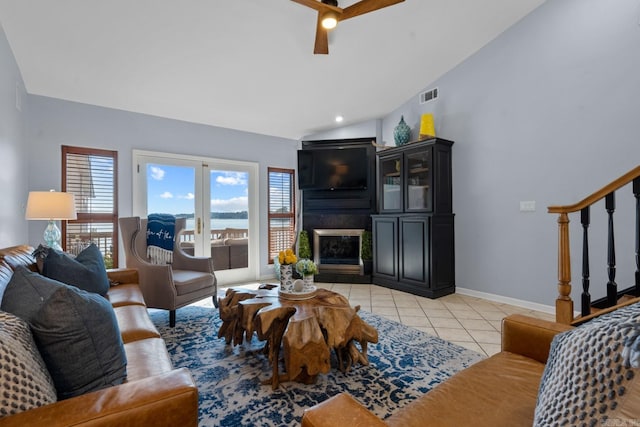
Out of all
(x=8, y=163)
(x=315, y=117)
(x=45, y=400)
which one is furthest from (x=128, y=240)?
(x=315, y=117)

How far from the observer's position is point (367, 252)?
187 inches

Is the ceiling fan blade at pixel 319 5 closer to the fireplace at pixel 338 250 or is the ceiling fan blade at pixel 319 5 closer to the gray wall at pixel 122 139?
the gray wall at pixel 122 139

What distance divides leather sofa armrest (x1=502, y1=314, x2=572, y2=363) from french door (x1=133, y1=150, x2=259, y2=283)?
13.5ft

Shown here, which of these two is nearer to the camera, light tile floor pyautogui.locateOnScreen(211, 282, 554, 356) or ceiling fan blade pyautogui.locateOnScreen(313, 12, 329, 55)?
ceiling fan blade pyautogui.locateOnScreen(313, 12, 329, 55)

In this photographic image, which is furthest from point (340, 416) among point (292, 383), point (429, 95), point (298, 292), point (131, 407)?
point (429, 95)

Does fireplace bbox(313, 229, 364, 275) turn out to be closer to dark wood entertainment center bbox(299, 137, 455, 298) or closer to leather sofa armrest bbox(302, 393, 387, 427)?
dark wood entertainment center bbox(299, 137, 455, 298)

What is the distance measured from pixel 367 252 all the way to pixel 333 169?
146 cm

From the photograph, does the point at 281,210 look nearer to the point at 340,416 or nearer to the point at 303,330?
the point at 303,330

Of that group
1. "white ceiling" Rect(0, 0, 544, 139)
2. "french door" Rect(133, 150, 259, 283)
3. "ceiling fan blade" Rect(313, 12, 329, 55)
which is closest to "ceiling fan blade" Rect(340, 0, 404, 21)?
"ceiling fan blade" Rect(313, 12, 329, 55)

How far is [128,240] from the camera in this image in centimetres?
306

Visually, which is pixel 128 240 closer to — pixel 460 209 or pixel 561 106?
pixel 460 209

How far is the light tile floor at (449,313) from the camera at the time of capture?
2.61 m

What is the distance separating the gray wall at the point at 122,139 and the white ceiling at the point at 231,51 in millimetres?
149

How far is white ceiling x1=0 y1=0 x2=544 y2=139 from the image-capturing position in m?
2.59
